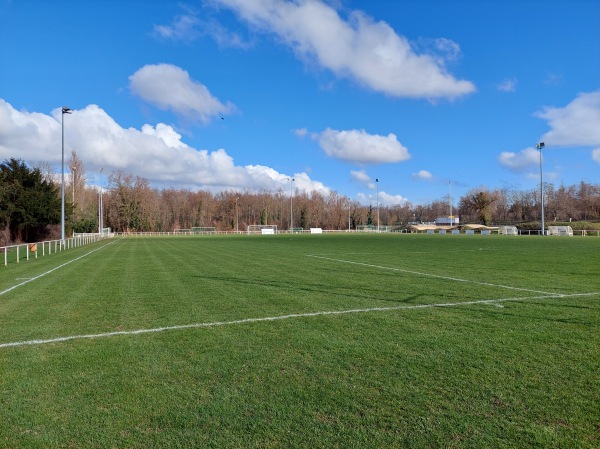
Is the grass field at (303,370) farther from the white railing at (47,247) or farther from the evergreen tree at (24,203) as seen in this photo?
the evergreen tree at (24,203)

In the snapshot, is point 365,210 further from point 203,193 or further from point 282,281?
point 282,281

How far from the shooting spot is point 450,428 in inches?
141

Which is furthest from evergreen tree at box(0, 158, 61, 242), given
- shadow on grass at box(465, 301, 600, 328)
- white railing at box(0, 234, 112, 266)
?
shadow on grass at box(465, 301, 600, 328)

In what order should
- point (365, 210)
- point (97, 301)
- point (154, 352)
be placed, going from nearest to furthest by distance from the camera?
1. point (154, 352)
2. point (97, 301)
3. point (365, 210)

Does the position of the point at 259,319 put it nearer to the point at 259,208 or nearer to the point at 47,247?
the point at 47,247

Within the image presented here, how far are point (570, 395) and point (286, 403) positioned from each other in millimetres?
2742

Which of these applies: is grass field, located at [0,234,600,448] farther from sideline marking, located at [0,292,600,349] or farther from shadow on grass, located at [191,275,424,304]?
shadow on grass, located at [191,275,424,304]

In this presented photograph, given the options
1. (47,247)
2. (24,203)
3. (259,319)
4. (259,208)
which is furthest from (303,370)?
(259,208)

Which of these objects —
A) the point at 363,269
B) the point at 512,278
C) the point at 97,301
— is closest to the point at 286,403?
the point at 97,301

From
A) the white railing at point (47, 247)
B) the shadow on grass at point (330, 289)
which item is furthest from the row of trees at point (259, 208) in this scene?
the shadow on grass at point (330, 289)

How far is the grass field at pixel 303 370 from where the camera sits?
3.57m

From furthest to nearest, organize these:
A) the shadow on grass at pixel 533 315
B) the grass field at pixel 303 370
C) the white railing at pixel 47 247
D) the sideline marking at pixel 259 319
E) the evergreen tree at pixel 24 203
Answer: the evergreen tree at pixel 24 203
the white railing at pixel 47 247
the shadow on grass at pixel 533 315
the sideline marking at pixel 259 319
the grass field at pixel 303 370

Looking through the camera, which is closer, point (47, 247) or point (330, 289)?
point (330, 289)

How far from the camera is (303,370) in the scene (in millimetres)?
4977
